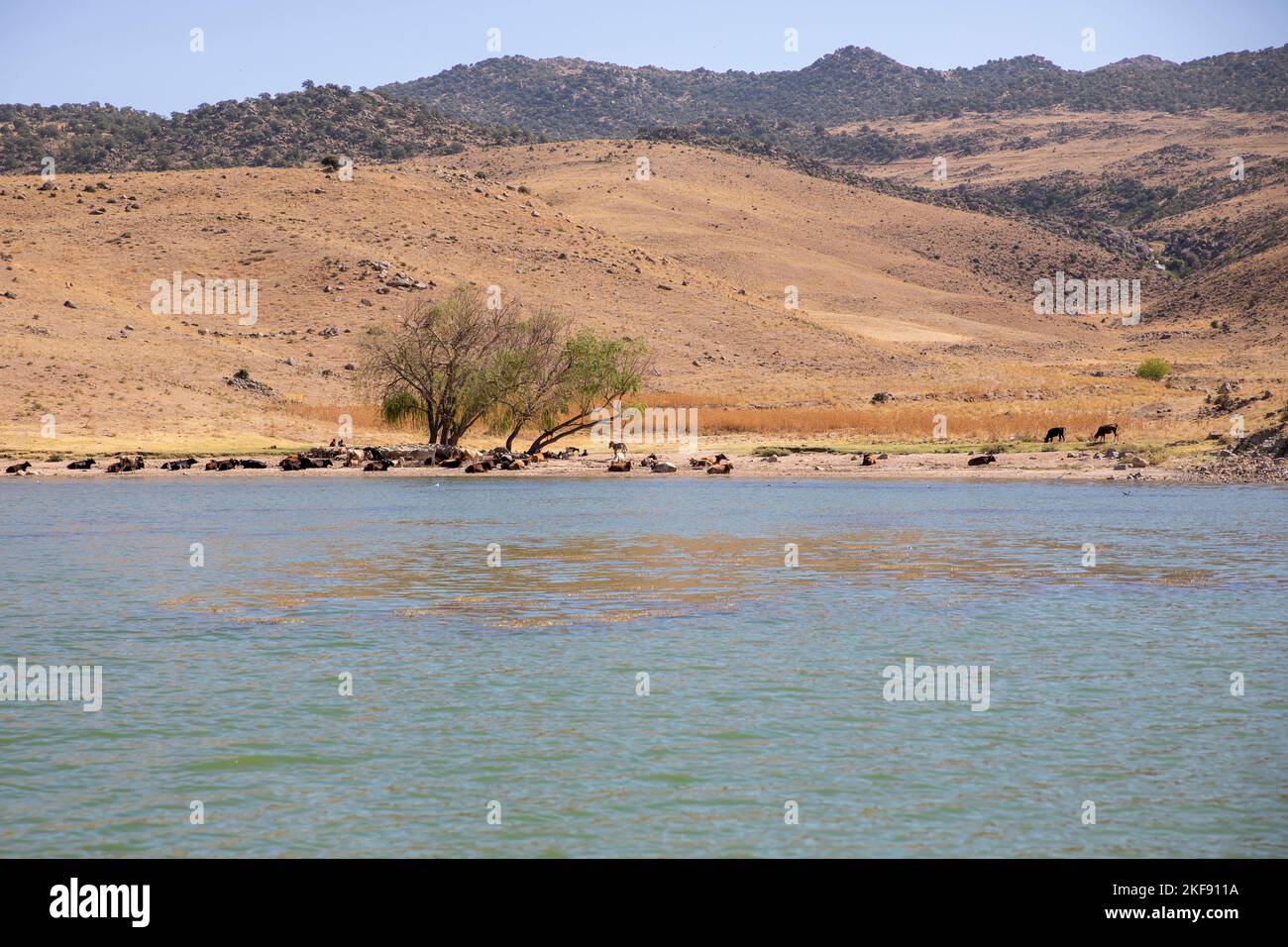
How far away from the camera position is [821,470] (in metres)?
47.9

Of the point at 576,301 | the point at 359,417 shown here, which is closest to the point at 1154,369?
the point at 576,301

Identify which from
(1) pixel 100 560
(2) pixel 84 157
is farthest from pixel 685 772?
(2) pixel 84 157

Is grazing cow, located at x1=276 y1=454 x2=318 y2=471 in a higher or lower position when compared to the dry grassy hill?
lower

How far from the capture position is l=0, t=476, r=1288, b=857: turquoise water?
32.8 ft

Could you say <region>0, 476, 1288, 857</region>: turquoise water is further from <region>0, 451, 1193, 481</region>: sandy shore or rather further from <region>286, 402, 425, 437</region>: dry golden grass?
<region>286, 402, 425, 437</region>: dry golden grass

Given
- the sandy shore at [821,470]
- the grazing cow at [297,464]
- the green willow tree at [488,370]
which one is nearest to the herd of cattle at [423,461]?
the grazing cow at [297,464]

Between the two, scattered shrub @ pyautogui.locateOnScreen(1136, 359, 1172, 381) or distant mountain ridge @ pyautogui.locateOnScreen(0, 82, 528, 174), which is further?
distant mountain ridge @ pyautogui.locateOnScreen(0, 82, 528, 174)

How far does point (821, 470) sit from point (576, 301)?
148ft

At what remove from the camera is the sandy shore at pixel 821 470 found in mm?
44625

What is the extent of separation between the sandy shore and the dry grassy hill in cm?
643

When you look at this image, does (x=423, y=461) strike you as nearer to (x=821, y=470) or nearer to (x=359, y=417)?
(x=359, y=417)

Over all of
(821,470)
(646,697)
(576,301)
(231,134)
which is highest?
(231,134)

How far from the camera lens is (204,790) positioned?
1081 cm

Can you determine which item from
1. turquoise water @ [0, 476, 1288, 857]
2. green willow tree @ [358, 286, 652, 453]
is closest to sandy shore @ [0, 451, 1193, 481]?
green willow tree @ [358, 286, 652, 453]
